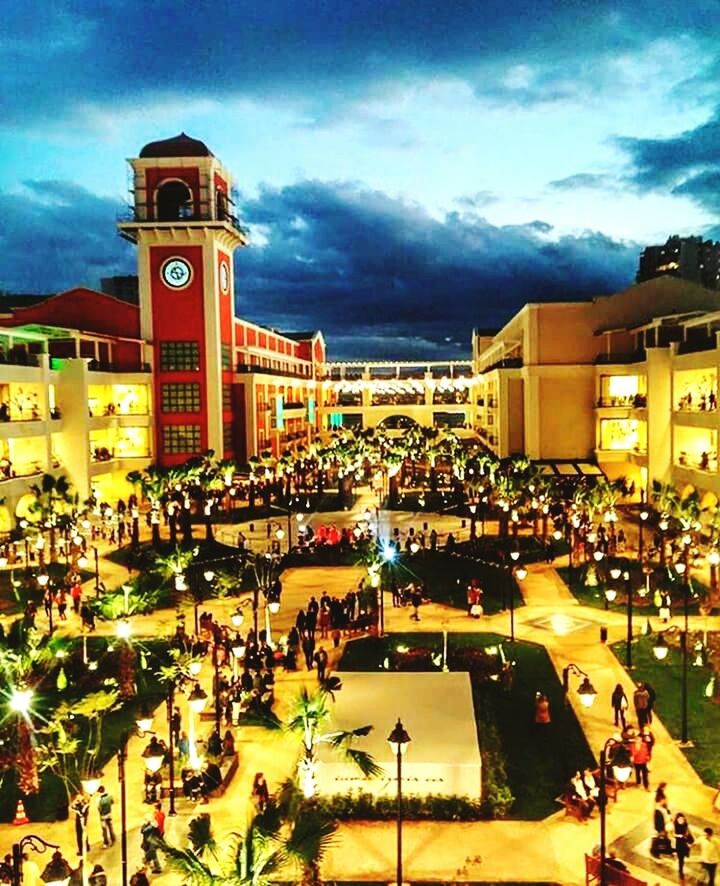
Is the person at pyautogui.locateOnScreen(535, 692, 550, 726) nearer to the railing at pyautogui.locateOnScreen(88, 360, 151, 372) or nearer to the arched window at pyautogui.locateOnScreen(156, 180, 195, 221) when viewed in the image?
the railing at pyautogui.locateOnScreen(88, 360, 151, 372)

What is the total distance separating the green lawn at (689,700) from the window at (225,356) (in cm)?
3894

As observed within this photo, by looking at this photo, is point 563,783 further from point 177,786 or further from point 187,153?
point 187,153

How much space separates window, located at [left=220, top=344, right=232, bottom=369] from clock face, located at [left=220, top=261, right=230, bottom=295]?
3.79 meters

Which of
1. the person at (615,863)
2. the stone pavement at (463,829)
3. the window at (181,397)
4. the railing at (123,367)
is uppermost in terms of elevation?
the railing at (123,367)

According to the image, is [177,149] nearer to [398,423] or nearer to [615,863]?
[615,863]

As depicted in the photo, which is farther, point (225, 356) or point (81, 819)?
point (225, 356)

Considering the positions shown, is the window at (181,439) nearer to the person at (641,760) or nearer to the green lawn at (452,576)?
the green lawn at (452,576)

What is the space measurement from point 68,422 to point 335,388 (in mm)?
64375

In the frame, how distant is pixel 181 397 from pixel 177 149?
16.1 meters

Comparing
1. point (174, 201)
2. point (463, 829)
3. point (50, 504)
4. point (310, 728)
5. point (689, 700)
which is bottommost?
point (463, 829)

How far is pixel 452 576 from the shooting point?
34.4 meters

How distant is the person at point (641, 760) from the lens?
634 inches

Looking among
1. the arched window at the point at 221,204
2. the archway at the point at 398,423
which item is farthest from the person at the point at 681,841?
the archway at the point at 398,423

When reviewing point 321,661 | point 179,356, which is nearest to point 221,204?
point 179,356
